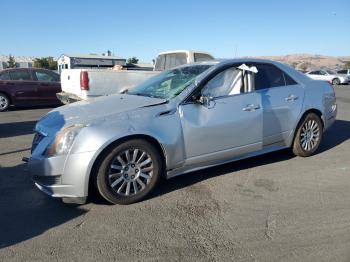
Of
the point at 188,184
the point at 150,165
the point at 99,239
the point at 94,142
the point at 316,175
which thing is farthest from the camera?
the point at 316,175

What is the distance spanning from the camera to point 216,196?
441 centimetres

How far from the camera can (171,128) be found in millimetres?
4344

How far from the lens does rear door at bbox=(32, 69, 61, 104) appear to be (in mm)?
12828

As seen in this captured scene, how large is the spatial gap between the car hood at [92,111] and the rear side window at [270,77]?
1.62 m

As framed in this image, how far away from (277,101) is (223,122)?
1.13 m

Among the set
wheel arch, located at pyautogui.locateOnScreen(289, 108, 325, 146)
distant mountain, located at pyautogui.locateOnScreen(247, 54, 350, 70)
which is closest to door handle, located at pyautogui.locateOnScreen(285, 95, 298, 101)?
wheel arch, located at pyautogui.locateOnScreen(289, 108, 325, 146)

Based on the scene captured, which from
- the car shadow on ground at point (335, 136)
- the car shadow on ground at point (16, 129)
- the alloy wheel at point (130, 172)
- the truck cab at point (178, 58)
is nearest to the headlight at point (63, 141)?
the alloy wheel at point (130, 172)

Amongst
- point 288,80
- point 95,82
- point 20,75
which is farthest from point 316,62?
point 288,80

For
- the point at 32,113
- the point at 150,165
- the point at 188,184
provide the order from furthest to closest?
the point at 32,113, the point at 188,184, the point at 150,165

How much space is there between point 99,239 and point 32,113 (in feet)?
30.1

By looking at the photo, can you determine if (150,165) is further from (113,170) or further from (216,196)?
(216,196)

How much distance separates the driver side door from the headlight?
126 cm

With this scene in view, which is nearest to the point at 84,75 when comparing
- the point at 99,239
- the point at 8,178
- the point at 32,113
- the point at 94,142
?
the point at 32,113

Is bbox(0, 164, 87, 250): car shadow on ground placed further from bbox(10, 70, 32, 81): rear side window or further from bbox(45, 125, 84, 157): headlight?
bbox(10, 70, 32, 81): rear side window
